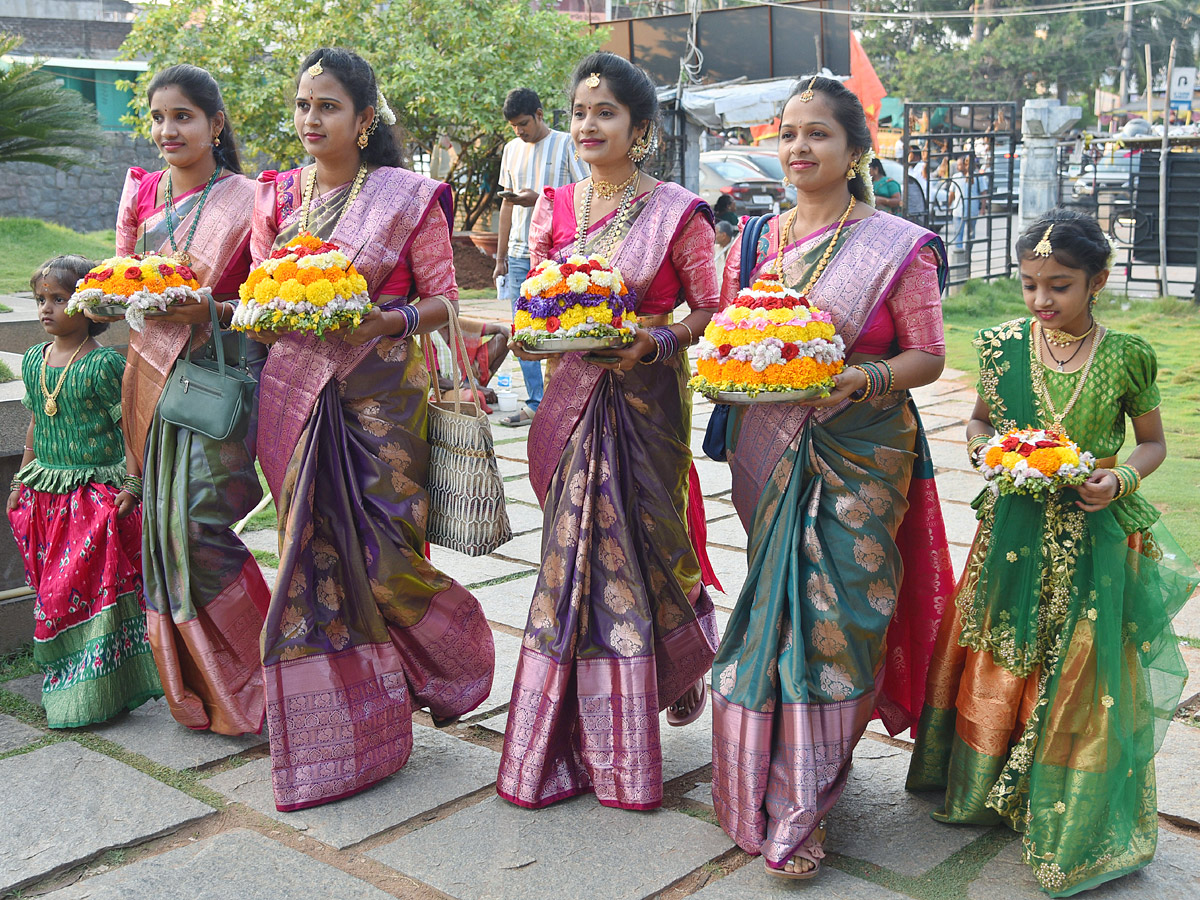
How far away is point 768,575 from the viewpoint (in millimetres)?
3002

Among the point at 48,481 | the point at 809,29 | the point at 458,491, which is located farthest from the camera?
the point at 809,29

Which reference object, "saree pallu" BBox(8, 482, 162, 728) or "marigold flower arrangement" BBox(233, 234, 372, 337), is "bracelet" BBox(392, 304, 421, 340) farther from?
"saree pallu" BBox(8, 482, 162, 728)

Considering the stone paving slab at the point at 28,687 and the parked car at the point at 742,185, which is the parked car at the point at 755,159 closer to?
the parked car at the point at 742,185

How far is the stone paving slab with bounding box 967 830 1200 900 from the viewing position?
273 centimetres

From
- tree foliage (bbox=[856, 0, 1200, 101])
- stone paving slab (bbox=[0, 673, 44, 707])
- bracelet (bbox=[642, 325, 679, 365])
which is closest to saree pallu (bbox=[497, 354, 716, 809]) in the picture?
bracelet (bbox=[642, 325, 679, 365])

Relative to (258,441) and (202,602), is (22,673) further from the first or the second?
(258,441)

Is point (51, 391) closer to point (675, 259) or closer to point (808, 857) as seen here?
point (675, 259)

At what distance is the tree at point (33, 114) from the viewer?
802cm

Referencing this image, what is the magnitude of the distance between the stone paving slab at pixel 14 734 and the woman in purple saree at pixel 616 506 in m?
1.55

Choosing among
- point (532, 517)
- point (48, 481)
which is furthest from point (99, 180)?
point (48, 481)

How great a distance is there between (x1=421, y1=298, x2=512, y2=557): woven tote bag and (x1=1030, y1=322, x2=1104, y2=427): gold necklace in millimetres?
1446

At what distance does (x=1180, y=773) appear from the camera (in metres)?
3.32

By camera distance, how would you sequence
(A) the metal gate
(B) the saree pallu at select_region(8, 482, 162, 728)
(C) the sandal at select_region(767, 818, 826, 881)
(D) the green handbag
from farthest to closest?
(A) the metal gate < (B) the saree pallu at select_region(8, 482, 162, 728) < (D) the green handbag < (C) the sandal at select_region(767, 818, 826, 881)

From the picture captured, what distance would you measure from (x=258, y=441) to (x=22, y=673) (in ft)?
4.73
